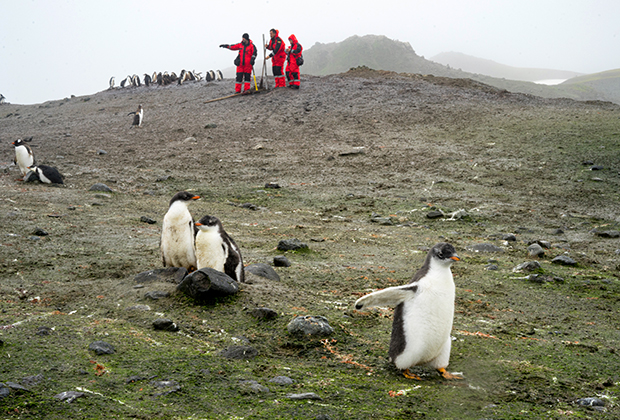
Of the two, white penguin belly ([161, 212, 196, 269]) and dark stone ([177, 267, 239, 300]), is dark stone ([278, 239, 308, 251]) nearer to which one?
white penguin belly ([161, 212, 196, 269])

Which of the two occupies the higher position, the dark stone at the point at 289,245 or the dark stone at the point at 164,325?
the dark stone at the point at 164,325

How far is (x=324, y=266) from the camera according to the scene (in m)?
5.65

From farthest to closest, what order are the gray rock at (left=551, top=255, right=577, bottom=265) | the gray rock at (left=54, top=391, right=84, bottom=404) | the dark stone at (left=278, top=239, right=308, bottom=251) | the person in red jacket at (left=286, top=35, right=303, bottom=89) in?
the person in red jacket at (left=286, top=35, right=303, bottom=89), the dark stone at (left=278, top=239, right=308, bottom=251), the gray rock at (left=551, top=255, right=577, bottom=265), the gray rock at (left=54, top=391, right=84, bottom=404)

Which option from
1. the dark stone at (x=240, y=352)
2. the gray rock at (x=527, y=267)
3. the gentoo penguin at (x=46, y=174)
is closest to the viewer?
the dark stone at (x=240, y=352)

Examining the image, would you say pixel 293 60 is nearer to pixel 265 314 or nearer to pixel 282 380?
pixel 265 314

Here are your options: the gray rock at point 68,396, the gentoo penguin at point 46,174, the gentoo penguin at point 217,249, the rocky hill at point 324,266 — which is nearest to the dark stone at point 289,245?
the rocky hill at point 324,266

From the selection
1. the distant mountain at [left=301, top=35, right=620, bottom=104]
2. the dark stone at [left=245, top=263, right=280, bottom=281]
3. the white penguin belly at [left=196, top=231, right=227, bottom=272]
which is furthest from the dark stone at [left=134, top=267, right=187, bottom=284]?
the distant mountain at [left=301, top=35, right=620, bottom=104]

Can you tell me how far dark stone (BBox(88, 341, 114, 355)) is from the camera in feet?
9.58

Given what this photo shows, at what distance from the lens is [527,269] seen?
5691 millimetres

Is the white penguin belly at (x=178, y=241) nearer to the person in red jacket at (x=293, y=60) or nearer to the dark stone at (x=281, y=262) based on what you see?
the dark stone at (x=281, y=262)

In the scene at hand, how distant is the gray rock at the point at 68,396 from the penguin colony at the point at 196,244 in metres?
2.12

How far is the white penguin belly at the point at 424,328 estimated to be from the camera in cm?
304

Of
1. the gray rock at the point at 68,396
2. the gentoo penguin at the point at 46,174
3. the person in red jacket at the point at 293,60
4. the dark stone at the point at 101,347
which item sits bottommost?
the dark stone at the point at 101,347

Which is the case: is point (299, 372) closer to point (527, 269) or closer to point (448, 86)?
point (527, 269)
